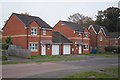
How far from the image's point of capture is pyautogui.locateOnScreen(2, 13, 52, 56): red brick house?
44.8 metres

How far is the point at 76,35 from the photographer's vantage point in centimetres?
5856

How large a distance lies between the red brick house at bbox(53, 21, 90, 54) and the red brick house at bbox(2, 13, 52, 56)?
10.2 m

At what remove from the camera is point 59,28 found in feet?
202

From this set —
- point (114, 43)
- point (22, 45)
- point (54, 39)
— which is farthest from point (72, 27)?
point (114, 43)

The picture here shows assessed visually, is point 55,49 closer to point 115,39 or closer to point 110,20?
point 115,39

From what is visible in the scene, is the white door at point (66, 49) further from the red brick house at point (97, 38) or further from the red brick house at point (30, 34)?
the red brick house at point (97, 38)

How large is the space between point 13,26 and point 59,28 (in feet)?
54.2

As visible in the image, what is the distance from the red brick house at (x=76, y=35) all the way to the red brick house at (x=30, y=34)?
10248 millimetres

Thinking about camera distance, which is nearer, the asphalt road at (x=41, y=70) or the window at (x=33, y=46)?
the asphalt road at (x=41, y=70)

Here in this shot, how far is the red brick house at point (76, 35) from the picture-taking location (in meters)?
57.9

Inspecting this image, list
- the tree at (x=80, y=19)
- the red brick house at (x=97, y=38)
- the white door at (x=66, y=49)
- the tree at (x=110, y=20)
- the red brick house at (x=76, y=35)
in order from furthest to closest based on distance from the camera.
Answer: the tree at (x=80, y=19)
the tree at (x=110, y=20)
the red brick house at (x=97, y=38)
the red brick house at (x=76, y=35)
the white door at (x=66, y=49)

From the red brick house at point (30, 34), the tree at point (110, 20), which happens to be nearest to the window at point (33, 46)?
the red brick house at point (30, 34)

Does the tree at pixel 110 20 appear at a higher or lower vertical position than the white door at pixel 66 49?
higher

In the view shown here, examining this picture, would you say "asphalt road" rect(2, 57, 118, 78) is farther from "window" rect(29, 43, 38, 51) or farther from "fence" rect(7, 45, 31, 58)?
"window" rect(29, 43, 38, 51)
